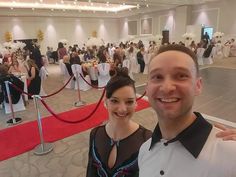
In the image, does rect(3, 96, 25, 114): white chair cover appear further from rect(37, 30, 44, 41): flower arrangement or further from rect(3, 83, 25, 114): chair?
rect(37, 30, 44, 41): flower arrangement

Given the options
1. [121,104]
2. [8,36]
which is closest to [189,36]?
[8,36]

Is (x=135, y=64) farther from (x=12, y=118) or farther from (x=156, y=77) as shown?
(x=156, y=77)

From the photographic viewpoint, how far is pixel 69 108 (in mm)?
5121

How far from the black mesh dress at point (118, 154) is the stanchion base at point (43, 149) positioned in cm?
202

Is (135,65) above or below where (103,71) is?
below

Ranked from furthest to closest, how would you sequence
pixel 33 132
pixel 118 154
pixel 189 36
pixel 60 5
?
pixel 60 5
pixel 189 36
pixel 33 132
pixel 118 154

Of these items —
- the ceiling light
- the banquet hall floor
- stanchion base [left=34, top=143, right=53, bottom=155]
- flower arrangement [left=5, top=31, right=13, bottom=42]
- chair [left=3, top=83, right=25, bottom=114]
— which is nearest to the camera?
the banquet hall floor

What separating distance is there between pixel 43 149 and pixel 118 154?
2294 millimetres

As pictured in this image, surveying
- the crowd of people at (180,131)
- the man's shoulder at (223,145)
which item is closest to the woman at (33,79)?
the crowd of people at (180,131)

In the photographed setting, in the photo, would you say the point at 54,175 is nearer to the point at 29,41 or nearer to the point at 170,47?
the point at 170,47

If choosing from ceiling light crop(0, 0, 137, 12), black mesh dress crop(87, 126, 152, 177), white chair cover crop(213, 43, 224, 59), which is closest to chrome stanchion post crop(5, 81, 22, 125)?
black mesh dress crop(87, 126, 152, 177)

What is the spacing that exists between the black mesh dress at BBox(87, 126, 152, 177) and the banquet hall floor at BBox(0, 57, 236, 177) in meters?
1.46

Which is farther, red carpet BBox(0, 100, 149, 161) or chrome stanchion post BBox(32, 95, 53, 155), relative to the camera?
red carpet BBox(0, 100, 149, 161)

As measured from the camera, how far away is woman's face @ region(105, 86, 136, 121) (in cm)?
139
